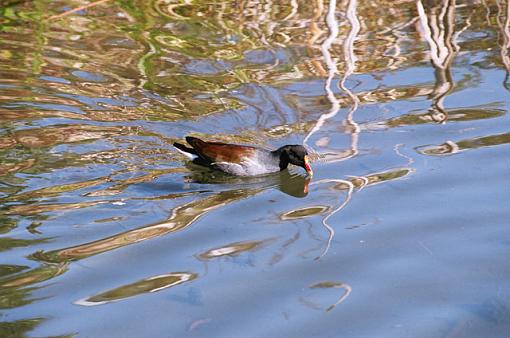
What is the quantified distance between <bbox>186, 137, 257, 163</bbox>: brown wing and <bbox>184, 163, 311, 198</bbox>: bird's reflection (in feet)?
0.43

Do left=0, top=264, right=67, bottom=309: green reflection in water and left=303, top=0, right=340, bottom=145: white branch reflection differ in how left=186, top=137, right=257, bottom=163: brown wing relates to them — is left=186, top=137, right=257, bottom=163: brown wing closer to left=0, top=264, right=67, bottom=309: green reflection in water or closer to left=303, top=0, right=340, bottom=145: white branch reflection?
left=303, top=0, right=340, bottom=145: white branch reflection

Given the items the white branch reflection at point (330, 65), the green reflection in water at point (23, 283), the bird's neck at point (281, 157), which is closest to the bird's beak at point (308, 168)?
the bird's neck at point (281, 157)

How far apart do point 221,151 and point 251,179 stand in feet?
1.18

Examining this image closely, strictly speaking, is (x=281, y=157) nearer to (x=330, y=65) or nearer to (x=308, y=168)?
(x=308, y=168)

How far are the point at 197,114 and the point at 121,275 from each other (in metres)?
3.52

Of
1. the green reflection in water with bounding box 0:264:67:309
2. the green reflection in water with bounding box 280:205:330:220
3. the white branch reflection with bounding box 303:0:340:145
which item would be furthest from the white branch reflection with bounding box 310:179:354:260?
the green reflection in water with bounding box 0:264:67:309

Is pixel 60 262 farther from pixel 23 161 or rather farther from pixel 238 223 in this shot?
pixel 23 161

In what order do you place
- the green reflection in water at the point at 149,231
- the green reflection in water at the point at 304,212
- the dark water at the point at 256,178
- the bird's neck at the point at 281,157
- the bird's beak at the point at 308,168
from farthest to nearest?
the bird's neck at the point at 281,157 < the bird's beak at the point at 308,168 < the green reflection in water at the point at 304,212 < the green reflection in water at the point at 149,231 < the dark water at the point at 256,178

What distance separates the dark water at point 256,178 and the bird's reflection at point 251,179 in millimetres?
23

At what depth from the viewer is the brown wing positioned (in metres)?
8.54

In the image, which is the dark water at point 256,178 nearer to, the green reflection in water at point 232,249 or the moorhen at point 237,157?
the green reflection in water at point 232,249

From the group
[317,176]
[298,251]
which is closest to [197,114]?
[317,176]

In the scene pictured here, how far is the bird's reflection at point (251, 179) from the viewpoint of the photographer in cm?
831

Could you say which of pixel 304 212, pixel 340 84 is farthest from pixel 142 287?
pixel 340 84
